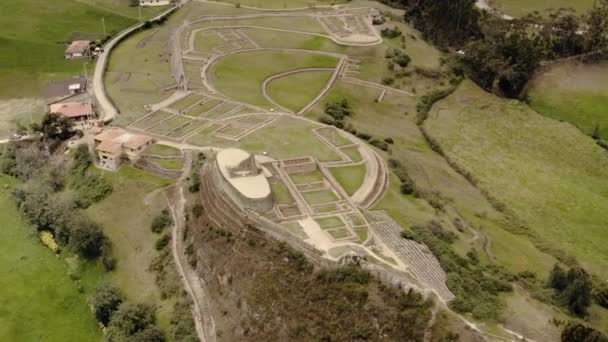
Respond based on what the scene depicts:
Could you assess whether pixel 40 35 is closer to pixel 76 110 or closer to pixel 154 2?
pixel 154 2

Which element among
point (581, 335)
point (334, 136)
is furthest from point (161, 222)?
point (581, 335)

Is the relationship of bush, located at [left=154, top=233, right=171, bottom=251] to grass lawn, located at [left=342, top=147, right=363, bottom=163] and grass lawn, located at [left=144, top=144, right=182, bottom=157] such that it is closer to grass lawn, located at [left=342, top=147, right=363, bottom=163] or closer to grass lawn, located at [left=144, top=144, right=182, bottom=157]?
grass lawn, located at [left=144, top=144, right=182, bottom=157]

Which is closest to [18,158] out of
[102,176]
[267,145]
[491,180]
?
[102,176]

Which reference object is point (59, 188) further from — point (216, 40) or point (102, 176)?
point (216, 40)

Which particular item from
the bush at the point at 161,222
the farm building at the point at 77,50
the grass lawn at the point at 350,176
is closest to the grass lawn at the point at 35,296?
the bush at the point at 161,222

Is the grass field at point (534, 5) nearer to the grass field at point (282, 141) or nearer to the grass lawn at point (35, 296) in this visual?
the grass field at point (282, 141)

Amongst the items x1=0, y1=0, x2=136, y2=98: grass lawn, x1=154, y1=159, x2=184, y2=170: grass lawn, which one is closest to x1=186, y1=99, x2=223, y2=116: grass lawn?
x1=154, y1=159, x2=184, y2=170: grass lawn

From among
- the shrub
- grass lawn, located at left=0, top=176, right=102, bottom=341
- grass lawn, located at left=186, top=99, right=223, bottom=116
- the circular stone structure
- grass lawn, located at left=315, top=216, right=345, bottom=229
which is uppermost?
the circular stone structure
